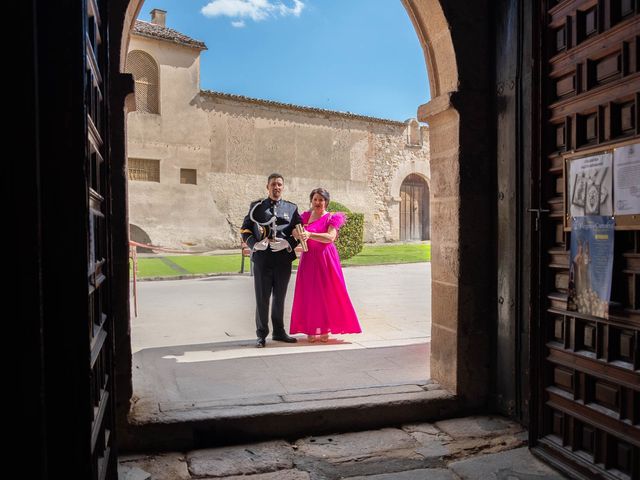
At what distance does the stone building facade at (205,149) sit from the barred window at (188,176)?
36mm

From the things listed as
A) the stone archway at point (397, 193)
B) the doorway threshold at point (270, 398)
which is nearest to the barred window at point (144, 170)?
the stone archway at point (397, 193)

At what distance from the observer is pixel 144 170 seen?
18.9 meters

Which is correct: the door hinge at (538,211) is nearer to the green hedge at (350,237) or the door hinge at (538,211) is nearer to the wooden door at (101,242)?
the wooden door at (101,242)

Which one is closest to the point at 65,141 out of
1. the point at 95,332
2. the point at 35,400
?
the point at 35,400

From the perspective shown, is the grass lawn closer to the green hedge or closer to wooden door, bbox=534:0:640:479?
the green hedge

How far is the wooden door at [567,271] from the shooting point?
232 cm

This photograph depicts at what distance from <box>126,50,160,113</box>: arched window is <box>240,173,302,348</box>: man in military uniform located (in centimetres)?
1529

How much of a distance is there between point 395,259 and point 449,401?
42.0ft

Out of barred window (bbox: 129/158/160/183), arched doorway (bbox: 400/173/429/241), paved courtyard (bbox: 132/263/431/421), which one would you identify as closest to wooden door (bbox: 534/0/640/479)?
paved courtyard (bbox: 132/263/431/421)

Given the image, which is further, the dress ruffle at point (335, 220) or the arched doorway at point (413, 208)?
the arched doorway at point (413, 208)

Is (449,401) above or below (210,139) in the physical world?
below

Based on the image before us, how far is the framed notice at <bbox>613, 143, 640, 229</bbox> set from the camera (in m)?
2.25

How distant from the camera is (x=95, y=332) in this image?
1.86 meters

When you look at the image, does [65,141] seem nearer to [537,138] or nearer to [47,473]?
[47,473]
